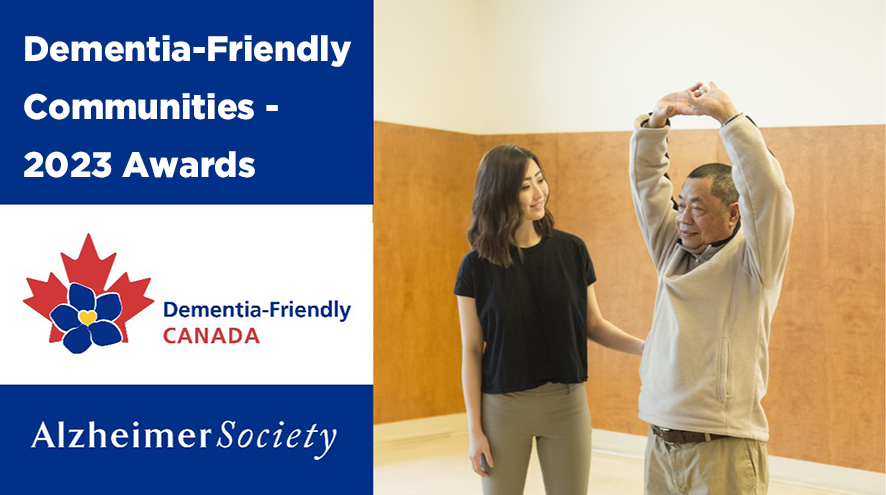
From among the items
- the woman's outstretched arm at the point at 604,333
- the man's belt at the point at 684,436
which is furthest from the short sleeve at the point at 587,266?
the man's belt at the point at 684,436

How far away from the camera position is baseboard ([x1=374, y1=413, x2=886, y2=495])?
4.77 m

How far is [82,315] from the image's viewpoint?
2.66m

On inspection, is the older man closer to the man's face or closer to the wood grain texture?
the man's face

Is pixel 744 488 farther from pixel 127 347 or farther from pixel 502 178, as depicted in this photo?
pixel 127 347

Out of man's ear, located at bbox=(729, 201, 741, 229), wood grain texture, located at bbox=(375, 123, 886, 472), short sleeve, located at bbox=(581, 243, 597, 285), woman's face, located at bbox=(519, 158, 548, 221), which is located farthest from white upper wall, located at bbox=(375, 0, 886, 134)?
man's ear, located at bbox=(729, 201, 741, 229)

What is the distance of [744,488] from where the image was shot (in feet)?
6.40

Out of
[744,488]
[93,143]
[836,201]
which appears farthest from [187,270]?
[836,201]

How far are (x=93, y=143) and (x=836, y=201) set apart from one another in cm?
369

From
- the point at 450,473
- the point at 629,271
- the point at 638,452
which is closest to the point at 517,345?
the point at 450,473

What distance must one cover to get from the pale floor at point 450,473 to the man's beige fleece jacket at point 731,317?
2.73 meters

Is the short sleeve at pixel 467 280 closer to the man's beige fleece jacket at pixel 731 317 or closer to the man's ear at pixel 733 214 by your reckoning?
the man's beige fleece jacket at pixel 731 317

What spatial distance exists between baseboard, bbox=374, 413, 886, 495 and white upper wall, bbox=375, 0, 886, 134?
5.79 ft

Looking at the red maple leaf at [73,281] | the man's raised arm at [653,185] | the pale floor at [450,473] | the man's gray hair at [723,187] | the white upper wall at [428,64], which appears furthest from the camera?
the white upper wall at [428,64]

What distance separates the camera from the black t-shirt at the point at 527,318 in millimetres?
2357
